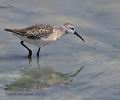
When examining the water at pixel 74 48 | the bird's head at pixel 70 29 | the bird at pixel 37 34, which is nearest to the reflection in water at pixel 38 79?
the water at pixel 74 48

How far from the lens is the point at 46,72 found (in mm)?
10922

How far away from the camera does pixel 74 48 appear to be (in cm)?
1218

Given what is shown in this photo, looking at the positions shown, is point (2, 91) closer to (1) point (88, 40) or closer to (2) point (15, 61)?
(2) point (15, 61)

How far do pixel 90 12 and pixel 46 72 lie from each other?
383 cm

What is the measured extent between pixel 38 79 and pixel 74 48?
1953 mm

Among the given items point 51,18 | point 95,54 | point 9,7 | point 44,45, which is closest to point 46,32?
point 44,45

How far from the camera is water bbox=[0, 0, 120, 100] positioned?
985 centimetres

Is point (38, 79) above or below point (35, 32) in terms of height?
below

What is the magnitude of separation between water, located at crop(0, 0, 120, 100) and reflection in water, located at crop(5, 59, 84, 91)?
13 centimetres

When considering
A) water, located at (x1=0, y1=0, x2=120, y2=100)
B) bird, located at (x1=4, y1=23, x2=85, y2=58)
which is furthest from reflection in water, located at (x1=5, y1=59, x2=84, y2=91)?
bird, located at (x1=4, y1=23, x2=85, y2=58)

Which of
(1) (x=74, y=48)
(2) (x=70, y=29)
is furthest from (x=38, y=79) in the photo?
(2) (x=70, y=29)

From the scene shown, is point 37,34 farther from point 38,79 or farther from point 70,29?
point 38,79

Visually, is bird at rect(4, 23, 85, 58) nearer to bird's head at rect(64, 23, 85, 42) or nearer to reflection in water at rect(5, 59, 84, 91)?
bird's head at rect(64, 23, 85, 42)

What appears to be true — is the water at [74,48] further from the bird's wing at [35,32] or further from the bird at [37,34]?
the bird's wing at [35,32]
